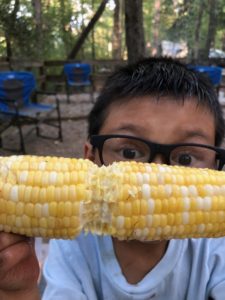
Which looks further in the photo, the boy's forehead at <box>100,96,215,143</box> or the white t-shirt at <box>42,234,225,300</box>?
the white t-shirt at <box>42,234,225,300</box>

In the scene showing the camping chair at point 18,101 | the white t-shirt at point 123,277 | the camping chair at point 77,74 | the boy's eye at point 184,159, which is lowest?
the camping chair at point 77,74

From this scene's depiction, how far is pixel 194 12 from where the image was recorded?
9375 millimetres

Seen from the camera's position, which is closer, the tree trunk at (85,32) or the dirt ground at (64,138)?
the dirt ground at (64,138)

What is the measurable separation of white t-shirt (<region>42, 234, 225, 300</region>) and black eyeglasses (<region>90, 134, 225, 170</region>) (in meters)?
0.34

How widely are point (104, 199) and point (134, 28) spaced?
4247 mm

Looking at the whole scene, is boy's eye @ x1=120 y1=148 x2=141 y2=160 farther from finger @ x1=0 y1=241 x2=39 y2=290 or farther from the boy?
finger @ x1=0 y1=241 x2=39 y2=290

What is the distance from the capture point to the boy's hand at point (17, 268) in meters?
0.88

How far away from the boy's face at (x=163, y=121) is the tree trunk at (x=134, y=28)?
3.34m

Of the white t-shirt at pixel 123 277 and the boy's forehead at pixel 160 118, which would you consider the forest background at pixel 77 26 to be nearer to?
the boy's forehead at pixel 160 118

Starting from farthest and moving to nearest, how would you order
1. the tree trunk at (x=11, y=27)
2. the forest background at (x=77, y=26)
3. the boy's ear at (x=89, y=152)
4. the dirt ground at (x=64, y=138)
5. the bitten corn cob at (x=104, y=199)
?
the tree trunk at (x=11, y=27) → the dirt ground at (x=64, y=138) → the forest background at (x=77, y=26) → the boy's ear at (x=89, y=152) → the bitten corn cob at (x=104, y=199)

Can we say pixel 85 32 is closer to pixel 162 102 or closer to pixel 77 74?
pixel 77 74

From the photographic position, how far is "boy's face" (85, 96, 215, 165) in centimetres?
115

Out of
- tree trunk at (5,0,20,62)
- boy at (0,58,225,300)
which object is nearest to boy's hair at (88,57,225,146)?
boy at (0,58,225,300)

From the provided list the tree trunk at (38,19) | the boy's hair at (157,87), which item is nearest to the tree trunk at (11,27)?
the tree trunk at (38,19)
